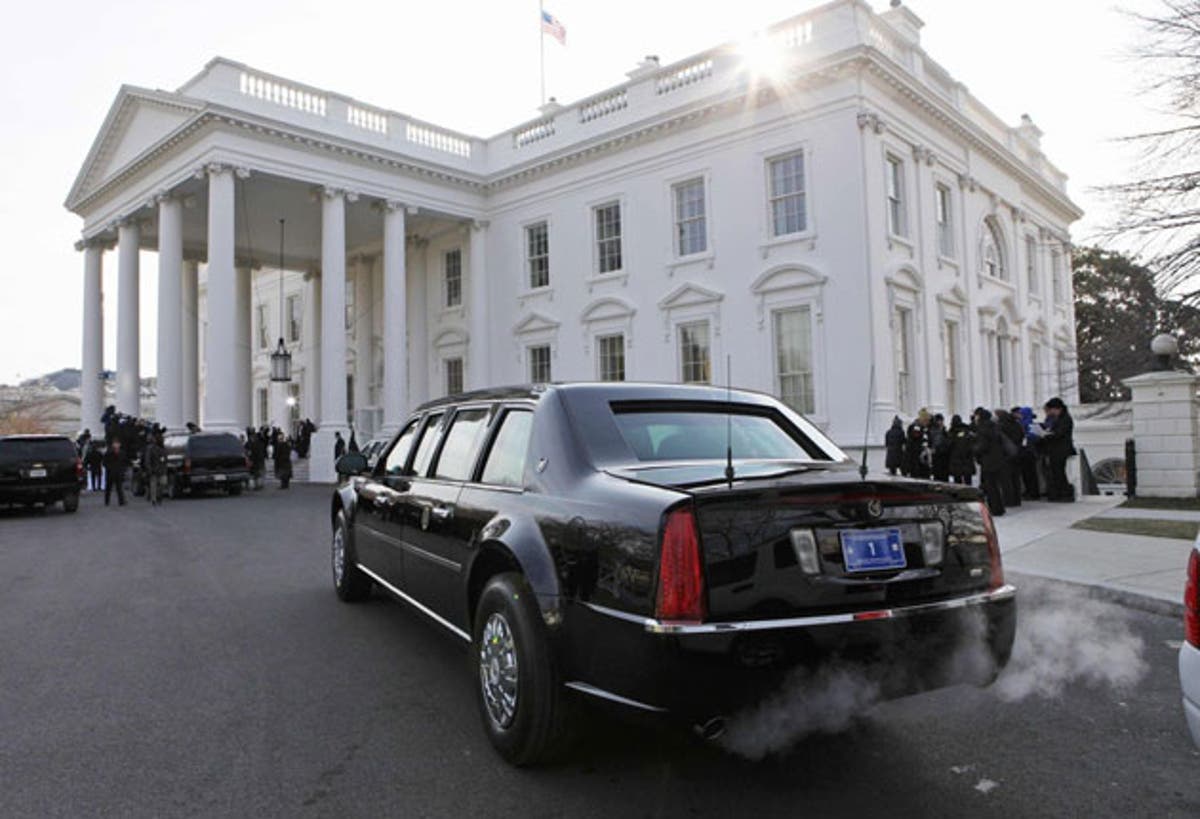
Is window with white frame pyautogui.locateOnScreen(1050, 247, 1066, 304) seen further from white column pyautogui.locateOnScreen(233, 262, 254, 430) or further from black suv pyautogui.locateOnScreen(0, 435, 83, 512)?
black suv pyautogui.locateOnScreen(0, 435, 83, 512)

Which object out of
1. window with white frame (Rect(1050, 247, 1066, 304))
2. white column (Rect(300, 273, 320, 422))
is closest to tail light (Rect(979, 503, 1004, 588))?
window with white frame (Rect(1050, 247, 1066, 304))

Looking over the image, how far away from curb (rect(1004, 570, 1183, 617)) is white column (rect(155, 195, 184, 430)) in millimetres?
24116

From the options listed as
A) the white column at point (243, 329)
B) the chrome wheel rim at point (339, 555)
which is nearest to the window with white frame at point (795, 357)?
the chrome wheel rim at point (339, 555)

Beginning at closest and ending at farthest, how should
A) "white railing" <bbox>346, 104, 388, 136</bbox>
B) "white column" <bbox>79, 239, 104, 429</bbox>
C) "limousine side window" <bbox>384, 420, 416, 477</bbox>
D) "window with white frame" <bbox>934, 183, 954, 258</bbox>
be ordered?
1. "limousine side window" <bbox>384, 420, 416, 477</bbox>
2. "window with white frame" <bbox>934, 183, 954, 258</bbox>
3. "white railing" <bbox>346, 104, 388, 136</bbox>
4. "white column" <bbox>79, 239, 104, 429</bbox>

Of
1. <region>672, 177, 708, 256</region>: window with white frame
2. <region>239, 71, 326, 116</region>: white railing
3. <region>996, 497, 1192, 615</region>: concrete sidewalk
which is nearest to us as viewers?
<region>996, 497, 1192, 615</region>: concrete sidewalk

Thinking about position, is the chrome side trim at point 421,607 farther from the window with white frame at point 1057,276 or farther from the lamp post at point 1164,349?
the window with white frame at point 1057,276

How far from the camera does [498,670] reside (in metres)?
3.49

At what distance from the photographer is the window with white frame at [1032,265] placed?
95.5 feet

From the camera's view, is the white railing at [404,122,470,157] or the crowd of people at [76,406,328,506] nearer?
the crowd of people at [76,406,328,506]

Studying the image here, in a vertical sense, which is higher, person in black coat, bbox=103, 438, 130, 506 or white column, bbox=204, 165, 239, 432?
white column, bbox=204, 165, 239, 432

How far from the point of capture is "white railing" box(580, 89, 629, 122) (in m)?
23.8

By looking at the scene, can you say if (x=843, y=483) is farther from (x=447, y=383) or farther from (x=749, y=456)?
(x=447, y=383)

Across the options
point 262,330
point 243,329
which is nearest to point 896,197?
point 243,329

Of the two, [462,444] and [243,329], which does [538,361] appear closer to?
[243,329]
